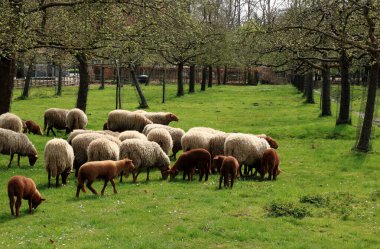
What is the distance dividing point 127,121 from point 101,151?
8474 millimetres

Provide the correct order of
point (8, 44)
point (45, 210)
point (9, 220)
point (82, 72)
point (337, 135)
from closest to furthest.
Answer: point (9, 220) < point (45, 210) < point (8, 44) < point (337, 135) < point (82, 72)

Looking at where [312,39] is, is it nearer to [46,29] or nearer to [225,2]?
[46,29]

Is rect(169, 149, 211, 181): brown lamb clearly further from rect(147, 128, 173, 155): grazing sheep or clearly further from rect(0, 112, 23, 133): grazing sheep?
rect(0, 112, 23, 133): grazing sheep

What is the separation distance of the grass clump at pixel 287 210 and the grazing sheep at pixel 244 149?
13.1 ft

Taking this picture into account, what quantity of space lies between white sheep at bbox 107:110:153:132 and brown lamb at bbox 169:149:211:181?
26.7 ft

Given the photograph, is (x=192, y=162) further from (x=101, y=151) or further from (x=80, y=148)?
(x=80, y=148)

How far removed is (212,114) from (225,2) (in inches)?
2333

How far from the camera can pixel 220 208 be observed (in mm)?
12289

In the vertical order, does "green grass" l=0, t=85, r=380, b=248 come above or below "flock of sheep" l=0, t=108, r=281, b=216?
below

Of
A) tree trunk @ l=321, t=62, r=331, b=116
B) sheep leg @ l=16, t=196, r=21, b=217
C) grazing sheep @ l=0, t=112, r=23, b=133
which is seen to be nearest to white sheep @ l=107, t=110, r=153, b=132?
grazing sheep @ l=0, t=112, r=23, b=133

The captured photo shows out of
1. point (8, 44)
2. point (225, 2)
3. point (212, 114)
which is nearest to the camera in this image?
point (8, 44)

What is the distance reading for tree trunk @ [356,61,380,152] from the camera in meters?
20.2

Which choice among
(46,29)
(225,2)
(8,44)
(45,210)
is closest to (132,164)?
(45,210)

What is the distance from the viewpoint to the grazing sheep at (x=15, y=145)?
55.4 ft
